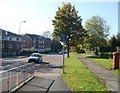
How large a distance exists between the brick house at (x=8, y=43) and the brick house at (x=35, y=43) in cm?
2629

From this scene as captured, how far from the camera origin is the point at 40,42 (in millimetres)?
144250

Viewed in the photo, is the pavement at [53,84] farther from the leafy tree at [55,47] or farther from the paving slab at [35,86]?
the leafy tree at [55,47]

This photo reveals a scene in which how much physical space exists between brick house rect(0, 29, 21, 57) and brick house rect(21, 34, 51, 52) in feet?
86.3

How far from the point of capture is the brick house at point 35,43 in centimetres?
12522

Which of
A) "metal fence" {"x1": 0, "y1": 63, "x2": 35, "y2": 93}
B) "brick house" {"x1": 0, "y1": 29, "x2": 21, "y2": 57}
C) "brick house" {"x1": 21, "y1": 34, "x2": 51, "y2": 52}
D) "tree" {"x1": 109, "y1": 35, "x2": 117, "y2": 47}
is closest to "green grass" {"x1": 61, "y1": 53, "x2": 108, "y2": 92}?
"metal fence" {"x1": 0, "y1": 63, "x2": 35, "y2": 93}

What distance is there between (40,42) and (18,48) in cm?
5249

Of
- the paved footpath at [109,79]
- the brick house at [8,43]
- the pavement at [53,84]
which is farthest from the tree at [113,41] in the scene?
the pavement at [53,84]

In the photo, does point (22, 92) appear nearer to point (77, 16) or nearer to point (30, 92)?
point (30, 92)

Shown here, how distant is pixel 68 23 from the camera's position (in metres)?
64.1

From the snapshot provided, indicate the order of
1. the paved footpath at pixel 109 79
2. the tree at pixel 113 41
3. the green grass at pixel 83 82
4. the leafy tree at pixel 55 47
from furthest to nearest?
the leafy tree at pixel 55 47 → the tree at pixel 113 41 → the paved footpath at pixel 109 79 → the green grass at pixel 83 82

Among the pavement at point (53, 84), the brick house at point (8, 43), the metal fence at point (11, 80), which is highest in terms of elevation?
the brick house at point (8, 43)

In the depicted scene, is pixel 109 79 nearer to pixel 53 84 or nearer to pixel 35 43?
pixel 53 84

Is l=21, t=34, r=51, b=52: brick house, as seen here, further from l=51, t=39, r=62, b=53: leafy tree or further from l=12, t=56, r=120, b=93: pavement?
l=12, t=56, r=120, b=93: pavement

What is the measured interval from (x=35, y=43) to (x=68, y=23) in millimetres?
75072
